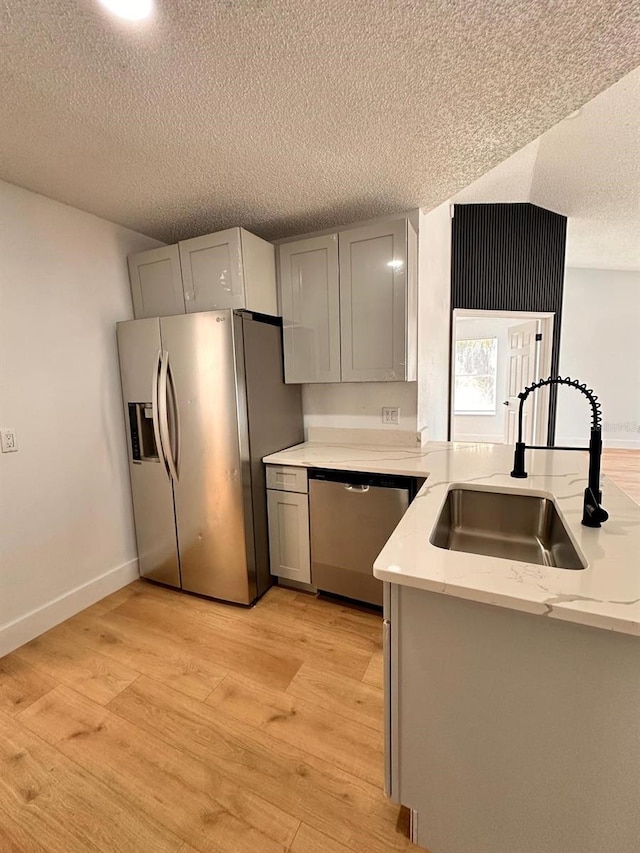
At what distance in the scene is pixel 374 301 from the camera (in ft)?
7.42

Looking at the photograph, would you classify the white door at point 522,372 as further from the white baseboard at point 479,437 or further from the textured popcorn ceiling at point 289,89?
the textured popcorn ceiling at point 289,89

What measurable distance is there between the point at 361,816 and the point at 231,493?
4.91 ft

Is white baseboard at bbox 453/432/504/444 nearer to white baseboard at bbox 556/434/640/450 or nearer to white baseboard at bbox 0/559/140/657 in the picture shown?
white baseboard at bbox 556/434/640/450

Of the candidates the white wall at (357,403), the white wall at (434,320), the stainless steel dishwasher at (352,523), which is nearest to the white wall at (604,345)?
the white wall at (434,320)

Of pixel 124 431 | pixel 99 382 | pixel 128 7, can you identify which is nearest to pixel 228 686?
pixel 124 431

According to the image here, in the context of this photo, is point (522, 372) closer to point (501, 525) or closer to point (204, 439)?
point (501, 525)

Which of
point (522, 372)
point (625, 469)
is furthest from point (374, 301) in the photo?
point (625, 469)

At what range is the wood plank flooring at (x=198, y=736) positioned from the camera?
1.15 meters

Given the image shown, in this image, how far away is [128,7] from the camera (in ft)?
3.28

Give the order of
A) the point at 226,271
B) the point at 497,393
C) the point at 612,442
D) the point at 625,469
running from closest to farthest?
1. the point at 226,271
2. the point at 625,469
3. the point at 612,442
4. the point at 497,393

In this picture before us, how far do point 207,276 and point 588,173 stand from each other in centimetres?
343

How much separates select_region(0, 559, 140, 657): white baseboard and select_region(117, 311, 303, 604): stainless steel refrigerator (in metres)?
0.22

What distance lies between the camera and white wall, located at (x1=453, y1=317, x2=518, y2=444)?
6328 millimetres

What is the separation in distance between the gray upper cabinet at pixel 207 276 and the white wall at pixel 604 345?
18.2 ft
